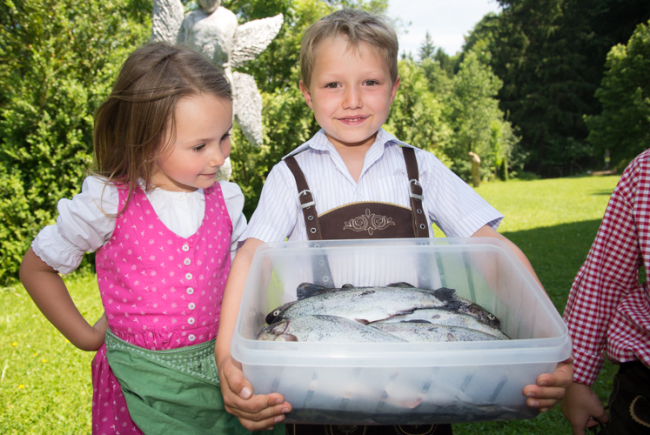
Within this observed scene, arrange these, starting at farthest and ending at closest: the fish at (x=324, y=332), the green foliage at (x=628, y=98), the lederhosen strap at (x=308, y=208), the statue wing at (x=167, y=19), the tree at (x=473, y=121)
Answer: the tree at (x=473, y=121) < the green foliage at (x=628, y=98) < the statue wing at (x=167, y=19) < the lederhosen strap at (x=308, y=208) < the fish at (x=324, y=332)

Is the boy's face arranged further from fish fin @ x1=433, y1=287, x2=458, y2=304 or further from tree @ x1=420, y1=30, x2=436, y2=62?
tree @ x1=420, y1=30, x2=436, y2=62

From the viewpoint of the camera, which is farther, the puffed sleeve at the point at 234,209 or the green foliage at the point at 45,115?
the green foliage at the point at 45,115

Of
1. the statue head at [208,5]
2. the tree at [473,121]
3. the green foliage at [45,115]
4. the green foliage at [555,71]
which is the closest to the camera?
the green foliage at [45,115]

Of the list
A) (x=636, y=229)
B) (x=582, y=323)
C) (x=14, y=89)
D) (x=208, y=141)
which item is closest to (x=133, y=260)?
(x=208, y=141)

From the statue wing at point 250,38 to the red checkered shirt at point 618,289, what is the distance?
8006 mm

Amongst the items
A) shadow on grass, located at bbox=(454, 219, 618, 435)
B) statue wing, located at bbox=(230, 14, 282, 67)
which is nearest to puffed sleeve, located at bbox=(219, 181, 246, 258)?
shadow on grass, located at bbox=(454, 219, 618, 435)

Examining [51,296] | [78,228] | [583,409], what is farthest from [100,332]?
[583,409]

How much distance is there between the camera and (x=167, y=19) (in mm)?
7500

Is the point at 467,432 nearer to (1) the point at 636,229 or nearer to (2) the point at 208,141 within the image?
(1) the point at 636,229

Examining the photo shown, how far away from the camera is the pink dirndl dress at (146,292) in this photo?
170 cm

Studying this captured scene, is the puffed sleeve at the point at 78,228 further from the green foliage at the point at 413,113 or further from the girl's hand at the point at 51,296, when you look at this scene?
the green foliage at the point at 413,113

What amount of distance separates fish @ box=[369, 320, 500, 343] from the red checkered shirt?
738mm

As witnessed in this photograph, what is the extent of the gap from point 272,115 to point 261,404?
13.0 meters

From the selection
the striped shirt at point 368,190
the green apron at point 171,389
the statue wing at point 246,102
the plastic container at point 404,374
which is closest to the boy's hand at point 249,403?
the plastic container at point 404,374
